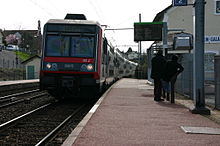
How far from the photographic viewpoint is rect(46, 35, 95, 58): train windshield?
15.0m

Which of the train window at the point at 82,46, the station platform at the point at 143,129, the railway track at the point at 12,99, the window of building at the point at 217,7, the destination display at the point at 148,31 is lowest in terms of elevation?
the railway track at the point at 12,99

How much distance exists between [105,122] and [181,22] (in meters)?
30.2

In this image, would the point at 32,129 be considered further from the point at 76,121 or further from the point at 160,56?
the point at 160,56

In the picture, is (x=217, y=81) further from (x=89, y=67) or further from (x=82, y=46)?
(x=82, y=46)

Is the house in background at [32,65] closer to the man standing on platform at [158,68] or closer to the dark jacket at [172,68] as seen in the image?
the man standing on platform at [158,68]

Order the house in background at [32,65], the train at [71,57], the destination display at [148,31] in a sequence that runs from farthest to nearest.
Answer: the house in background at [32,65] → the destination display at [148,31] → the train at [71,57]

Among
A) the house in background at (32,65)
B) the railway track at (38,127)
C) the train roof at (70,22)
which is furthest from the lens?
the house in background at (32,65)

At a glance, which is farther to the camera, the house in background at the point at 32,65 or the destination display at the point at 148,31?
the house in background at the point at 32,65

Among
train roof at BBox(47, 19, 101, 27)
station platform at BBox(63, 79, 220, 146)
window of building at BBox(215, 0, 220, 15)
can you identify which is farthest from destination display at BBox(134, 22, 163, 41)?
station platform at BBox(63, 79, 220, 146)

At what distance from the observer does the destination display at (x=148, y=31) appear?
3105 centimetres

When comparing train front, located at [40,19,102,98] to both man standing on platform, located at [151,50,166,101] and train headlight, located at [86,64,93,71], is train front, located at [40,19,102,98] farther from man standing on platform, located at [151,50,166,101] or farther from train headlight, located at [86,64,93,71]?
man standing on platform, located at [151,50,166,101]

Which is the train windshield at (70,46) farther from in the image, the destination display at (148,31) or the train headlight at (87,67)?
the destination display at (148,31)

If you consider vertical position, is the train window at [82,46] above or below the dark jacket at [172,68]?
above

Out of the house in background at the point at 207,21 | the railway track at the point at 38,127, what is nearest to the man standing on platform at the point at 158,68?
the railway track at the point at 38,127
